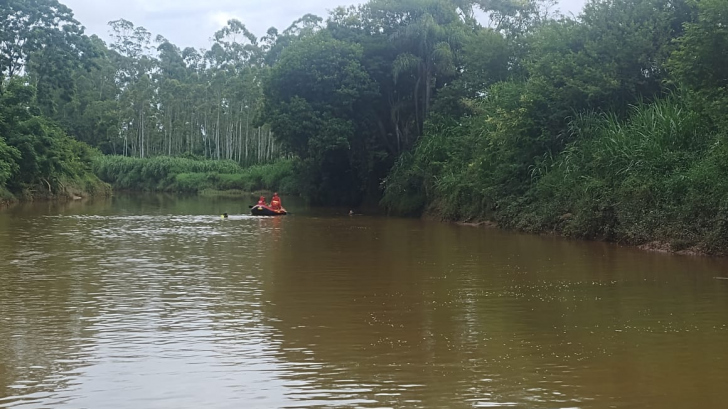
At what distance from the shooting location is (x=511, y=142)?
966 inches

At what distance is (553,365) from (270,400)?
2.59m

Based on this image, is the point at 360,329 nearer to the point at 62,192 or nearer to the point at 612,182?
the point at 612,182

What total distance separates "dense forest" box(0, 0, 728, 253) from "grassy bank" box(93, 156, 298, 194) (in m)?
0.18

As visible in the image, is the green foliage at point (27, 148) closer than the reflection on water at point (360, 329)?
No

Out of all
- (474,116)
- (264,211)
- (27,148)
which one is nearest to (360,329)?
(264,211)

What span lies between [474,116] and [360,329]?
75.9ft

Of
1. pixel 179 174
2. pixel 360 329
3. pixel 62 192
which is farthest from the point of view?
pixel 179 174

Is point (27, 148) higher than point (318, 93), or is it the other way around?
point (318, 93)

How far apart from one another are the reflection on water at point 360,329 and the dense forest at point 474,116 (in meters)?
3.29

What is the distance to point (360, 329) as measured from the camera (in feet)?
28.0

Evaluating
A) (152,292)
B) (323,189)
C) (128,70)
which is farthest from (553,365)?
(128,70)

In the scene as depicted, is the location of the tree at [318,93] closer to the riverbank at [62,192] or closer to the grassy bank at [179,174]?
the riverbank at [62,192]

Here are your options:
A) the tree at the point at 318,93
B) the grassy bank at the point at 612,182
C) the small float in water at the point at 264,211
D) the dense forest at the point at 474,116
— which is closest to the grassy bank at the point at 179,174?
the dense forest at the point at 474,116

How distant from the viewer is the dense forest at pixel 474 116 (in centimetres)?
1769
